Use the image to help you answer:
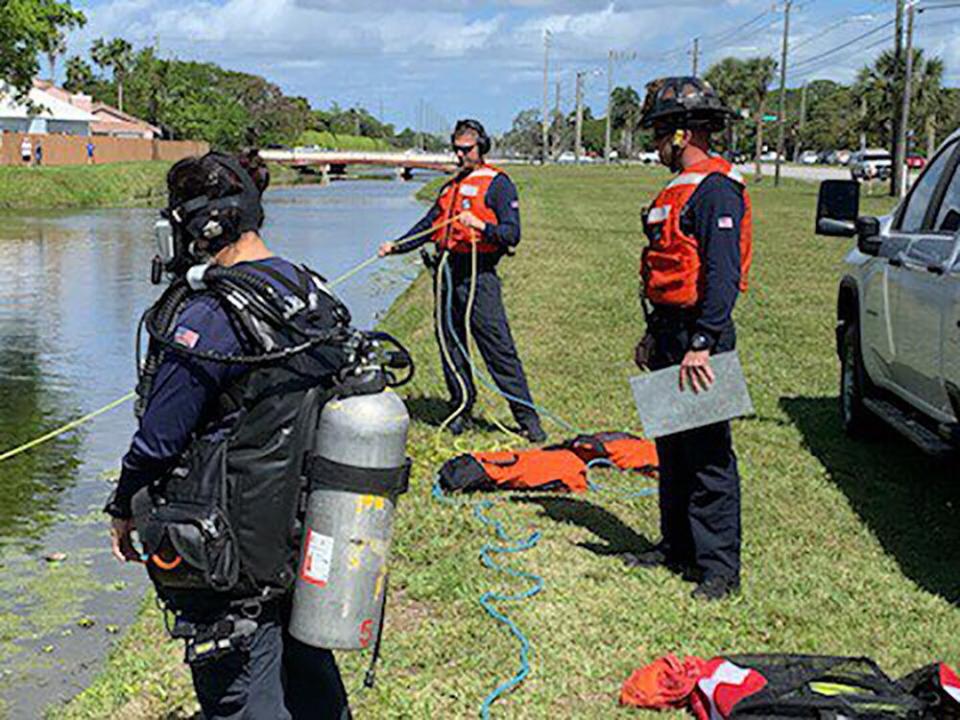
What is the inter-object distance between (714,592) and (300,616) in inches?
108

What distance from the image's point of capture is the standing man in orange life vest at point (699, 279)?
5676 millimetres

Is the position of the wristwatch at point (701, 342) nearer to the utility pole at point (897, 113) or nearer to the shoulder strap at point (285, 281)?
the shoulder strap at point (285, 281)

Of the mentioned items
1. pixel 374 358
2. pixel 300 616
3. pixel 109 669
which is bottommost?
pixel 109 669

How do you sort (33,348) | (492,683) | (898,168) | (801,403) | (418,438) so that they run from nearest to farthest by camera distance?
(492,683) < (418,438) < (801,403) < (33,348) < (898,168)

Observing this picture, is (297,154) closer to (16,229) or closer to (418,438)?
(16,229)

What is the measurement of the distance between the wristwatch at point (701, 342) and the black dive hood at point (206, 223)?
2.51 metres

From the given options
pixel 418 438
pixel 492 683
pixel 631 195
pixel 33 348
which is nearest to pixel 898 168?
pixel 631 195

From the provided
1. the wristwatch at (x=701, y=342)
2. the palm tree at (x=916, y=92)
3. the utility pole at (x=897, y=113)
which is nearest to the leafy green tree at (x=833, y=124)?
the palm tree at (x=916, y=92)

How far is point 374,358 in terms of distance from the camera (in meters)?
3.75

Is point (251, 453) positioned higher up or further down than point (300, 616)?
higher up

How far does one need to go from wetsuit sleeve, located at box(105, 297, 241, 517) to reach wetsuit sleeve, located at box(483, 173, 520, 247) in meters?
5.33

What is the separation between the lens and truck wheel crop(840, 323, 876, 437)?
9.02 meters

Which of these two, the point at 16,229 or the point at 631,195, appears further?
the point at 631,195

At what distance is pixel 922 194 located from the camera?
8.11 m
